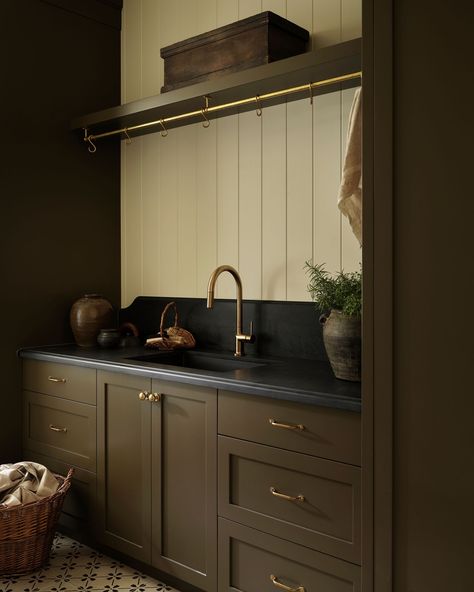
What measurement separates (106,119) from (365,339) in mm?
1950

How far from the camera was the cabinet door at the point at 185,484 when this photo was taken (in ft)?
6.96

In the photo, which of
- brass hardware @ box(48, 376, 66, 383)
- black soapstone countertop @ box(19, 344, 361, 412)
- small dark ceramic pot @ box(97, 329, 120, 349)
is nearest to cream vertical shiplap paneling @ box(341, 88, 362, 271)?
black soapstone countertop @ box(19, 344, 361, 412)

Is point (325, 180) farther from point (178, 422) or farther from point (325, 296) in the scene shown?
point (178, 422)

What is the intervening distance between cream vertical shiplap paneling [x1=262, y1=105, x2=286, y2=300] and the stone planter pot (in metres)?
0.65

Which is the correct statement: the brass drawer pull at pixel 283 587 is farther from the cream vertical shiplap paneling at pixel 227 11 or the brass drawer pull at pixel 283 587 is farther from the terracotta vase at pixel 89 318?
the cream vertical shiplap paneling at pixel 227 11

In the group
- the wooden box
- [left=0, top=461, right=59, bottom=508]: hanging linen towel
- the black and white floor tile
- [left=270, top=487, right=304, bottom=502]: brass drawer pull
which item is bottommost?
the black and white floor tile

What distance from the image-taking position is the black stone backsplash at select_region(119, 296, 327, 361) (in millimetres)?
2529

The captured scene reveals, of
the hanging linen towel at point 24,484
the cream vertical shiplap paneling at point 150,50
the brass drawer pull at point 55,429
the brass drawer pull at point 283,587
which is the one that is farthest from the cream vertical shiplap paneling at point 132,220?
the brass drawer pull at point 283,587

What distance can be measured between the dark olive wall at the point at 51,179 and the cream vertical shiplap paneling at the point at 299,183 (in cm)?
115

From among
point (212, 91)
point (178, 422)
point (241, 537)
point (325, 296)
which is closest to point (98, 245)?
point (212, 91)

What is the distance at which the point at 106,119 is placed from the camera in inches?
116

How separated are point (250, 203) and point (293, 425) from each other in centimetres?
122

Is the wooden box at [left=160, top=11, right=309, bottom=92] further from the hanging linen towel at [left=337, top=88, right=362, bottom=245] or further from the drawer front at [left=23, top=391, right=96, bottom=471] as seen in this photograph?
the drawer front at [left=23, top=391, right=96, bottom=471]

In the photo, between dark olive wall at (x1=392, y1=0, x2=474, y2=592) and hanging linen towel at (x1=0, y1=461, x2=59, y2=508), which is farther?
hanging linen towel at (x1=0, y1=461, x2=59, y2=508)
